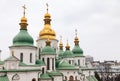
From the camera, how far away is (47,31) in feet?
124

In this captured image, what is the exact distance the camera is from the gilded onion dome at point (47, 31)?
1489 inches

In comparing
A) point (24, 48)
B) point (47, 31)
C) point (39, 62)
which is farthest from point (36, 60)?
point (47, 31)

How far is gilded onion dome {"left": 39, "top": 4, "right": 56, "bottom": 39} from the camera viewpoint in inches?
1489

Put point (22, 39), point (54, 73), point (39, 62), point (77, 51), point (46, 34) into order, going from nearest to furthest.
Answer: point (22, 39) < point (39, 62) < point (54, 73) < point (46, 34) < point (77, 51)

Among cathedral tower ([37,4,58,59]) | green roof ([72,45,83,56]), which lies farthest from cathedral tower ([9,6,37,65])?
green roof ([72,45,83,56])

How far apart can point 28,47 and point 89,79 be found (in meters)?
20.7

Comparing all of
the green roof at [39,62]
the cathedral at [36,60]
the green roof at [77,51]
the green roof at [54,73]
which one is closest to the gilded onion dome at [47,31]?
the cathedral at [36,60]

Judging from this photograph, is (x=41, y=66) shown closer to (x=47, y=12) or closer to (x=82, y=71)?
(x=47, y=12)

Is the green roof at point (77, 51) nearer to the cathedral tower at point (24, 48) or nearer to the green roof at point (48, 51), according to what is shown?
the green roof at point (48, 51)

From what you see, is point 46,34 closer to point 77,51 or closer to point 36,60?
point 36,60

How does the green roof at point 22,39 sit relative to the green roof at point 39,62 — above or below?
above

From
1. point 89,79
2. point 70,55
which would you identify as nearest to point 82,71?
point 89,79

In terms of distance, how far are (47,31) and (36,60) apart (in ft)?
22.6

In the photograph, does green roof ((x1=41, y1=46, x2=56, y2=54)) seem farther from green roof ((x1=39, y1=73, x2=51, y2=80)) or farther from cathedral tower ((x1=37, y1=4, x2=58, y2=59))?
green roof ((x1=39, y1=73, x2=51, y2=80))
